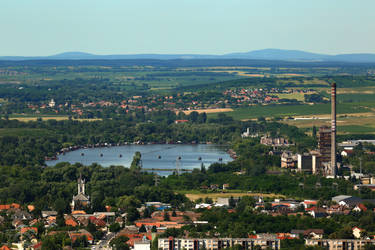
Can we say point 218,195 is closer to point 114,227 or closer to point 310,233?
point 114,227

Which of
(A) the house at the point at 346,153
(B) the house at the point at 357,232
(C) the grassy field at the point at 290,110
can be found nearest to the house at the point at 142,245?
(B) the house at the point at 357,232

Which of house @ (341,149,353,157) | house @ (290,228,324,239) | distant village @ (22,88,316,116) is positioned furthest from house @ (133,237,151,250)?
distant village @ (22,88,316,116)

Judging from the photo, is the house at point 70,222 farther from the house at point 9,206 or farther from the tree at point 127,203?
the house at point 9,206

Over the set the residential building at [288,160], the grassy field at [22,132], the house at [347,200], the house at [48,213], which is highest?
the house at [48,213]

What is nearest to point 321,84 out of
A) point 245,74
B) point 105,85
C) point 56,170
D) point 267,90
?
point 267,90

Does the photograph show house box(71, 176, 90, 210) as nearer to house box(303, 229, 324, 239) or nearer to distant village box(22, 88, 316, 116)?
house box(303, 229, 324, 239)

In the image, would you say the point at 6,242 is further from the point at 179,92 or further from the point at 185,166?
the point at 179,92

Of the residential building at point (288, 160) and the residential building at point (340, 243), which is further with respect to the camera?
the residential building at point (288, 160)

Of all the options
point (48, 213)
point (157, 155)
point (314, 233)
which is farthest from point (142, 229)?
point (157, 155)
